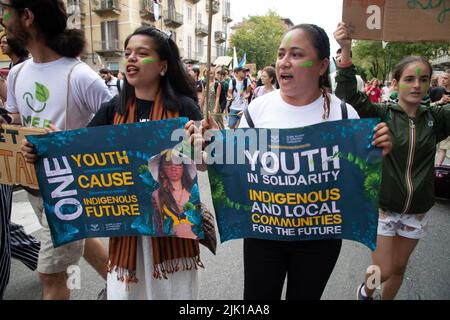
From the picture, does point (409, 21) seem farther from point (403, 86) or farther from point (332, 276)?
point (332, 276)

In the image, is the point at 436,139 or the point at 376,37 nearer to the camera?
the point at 376,37

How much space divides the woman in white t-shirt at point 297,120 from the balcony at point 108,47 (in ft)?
111

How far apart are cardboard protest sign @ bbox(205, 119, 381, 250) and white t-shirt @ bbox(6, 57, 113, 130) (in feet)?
3.35

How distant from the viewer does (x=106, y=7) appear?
31.9m

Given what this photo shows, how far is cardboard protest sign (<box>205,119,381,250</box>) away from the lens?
5.65 ft

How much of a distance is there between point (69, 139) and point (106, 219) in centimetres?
47

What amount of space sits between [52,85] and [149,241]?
47.8 inches

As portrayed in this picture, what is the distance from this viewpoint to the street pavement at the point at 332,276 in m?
2.93

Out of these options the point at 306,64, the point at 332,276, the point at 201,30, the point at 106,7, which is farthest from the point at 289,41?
the point at 201,30

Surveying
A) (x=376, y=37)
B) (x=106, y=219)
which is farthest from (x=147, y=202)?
(x=376, y=37)

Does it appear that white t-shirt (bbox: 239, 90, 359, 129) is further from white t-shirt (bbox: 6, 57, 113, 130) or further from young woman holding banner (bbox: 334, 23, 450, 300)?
white t-shirt (bbox: 6, 57, 113, 130)

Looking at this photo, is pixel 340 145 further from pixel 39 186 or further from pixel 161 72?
pixel 39 186

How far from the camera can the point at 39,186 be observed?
1938mm

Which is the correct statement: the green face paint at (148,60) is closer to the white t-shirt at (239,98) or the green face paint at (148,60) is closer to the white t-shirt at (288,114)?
the white t-shirt at (288,114)
